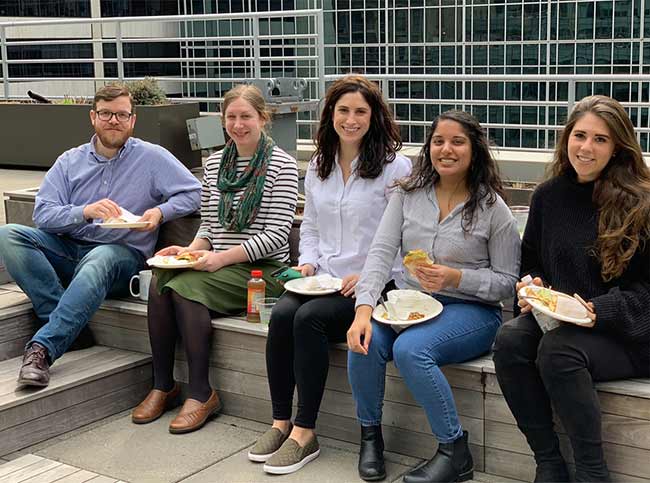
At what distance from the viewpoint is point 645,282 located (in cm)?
294

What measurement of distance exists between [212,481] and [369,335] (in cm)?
75

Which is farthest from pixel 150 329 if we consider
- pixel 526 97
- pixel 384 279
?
pixel 526 97

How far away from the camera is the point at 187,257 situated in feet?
12.7

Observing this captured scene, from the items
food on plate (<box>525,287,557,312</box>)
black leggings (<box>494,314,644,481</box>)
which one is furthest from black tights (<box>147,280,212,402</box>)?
food on plate (<box>525,287,557,312</box>)

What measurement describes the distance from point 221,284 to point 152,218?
21.5 inches

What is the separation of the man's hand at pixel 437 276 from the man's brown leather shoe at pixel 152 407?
1.29 metres

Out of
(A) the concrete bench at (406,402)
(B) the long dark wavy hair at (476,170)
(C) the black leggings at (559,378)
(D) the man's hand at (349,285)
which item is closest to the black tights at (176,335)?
(A) the concrete bench at (406,402)

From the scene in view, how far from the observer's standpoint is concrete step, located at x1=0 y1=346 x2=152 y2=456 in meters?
3.65

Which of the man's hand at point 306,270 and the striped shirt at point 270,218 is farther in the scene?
the striped shirt at point 270,218

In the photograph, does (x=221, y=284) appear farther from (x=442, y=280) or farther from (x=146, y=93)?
(x=146, y=93)

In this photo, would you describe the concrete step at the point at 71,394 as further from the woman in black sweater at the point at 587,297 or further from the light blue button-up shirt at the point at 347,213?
the woman in black sweater at the point at 587,297

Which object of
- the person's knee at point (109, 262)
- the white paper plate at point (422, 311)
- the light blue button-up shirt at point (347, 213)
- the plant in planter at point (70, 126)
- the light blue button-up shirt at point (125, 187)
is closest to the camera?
the white paper plate at point (422, 311)

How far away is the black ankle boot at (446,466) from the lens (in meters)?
3.05

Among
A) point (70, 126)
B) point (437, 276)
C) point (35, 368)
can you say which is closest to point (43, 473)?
point (35, 368)
